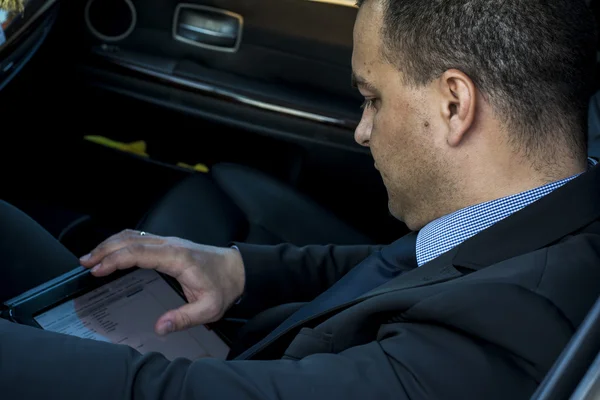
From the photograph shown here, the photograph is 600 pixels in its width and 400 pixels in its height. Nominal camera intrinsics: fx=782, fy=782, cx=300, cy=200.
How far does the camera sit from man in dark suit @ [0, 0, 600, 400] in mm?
883

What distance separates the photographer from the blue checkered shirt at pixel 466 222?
113cm

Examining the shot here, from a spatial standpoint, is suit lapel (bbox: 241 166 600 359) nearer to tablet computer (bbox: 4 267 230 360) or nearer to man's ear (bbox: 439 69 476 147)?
man's ear (bbox: 439 69 476 147)

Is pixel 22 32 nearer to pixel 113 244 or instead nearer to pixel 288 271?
pixel 113 244

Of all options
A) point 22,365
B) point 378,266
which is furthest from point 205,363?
point 378,266

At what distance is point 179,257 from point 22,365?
50 cm

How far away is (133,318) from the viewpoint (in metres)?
1.33

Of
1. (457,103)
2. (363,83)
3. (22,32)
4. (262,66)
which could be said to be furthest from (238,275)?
(262,66)

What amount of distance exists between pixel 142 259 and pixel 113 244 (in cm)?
6

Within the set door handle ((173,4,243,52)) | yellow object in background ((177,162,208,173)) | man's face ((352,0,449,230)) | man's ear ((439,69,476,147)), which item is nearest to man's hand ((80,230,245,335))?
man's face ((352,0,449,230))

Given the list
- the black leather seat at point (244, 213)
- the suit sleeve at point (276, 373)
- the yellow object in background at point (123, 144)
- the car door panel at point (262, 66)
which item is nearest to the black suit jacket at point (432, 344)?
the suit sleeve at point (276, 373)

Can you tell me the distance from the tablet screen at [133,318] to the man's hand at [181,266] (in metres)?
0.03

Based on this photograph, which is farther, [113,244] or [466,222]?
[113,244]

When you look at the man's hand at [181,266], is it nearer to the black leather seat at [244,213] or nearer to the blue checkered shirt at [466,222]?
the black leather seat at [244,213]

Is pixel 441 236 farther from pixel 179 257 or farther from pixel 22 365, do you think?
pixel 22 365
